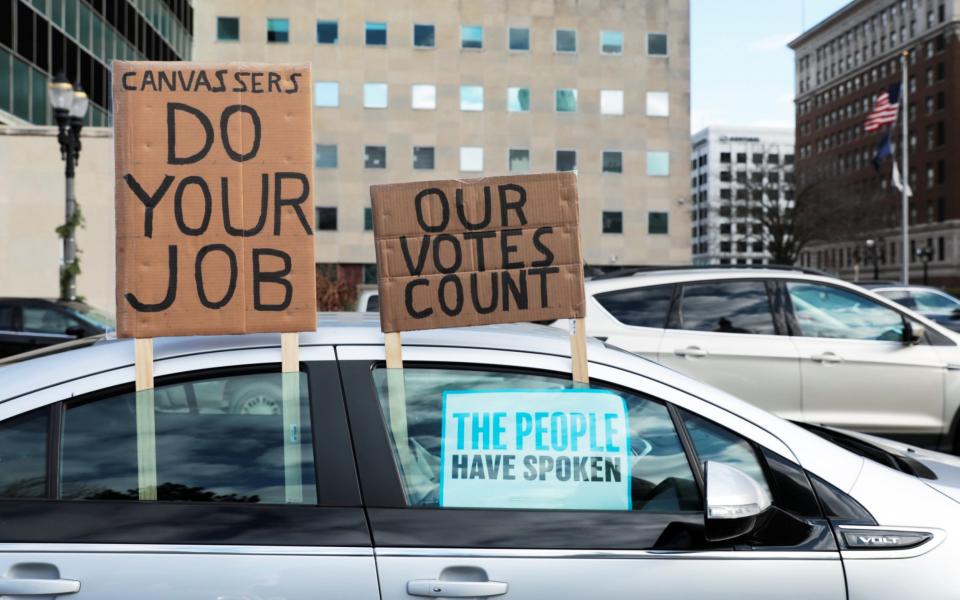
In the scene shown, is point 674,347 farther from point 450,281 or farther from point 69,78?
point 69,78

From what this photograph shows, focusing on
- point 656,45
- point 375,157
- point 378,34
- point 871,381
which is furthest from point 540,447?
point 656,45

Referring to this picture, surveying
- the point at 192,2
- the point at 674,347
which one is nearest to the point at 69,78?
the point at 192,2

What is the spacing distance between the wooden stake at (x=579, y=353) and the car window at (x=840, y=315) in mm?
5298

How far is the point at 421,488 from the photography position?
2.62m

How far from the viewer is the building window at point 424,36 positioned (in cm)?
4922

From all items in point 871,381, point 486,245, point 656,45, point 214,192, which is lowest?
point 871,381

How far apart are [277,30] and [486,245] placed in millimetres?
48819

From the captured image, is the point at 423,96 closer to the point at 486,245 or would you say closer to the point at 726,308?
the point at 726,308

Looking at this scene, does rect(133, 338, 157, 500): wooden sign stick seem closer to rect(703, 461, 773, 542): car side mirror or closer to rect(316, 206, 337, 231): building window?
rect(703, 461, 773, 542): car side mirror

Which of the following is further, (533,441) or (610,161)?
(610,161)

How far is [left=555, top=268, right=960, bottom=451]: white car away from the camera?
7.42 meters

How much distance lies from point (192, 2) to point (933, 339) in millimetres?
44543

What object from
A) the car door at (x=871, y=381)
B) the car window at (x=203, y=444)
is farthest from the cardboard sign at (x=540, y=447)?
the car door at (x=871, y=381)

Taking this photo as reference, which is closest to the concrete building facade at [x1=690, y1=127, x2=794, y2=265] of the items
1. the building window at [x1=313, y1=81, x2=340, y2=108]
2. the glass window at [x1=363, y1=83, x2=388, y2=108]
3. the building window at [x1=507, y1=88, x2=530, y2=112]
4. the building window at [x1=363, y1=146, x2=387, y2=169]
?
the building window at [x1=507, y1=88, x2=530, y2=112]
